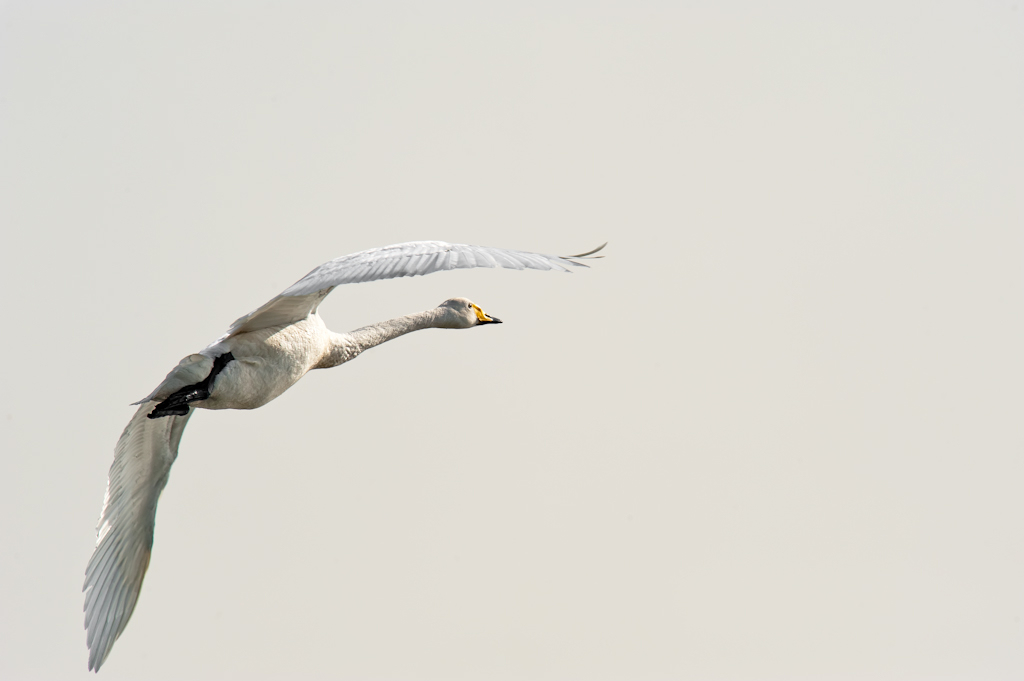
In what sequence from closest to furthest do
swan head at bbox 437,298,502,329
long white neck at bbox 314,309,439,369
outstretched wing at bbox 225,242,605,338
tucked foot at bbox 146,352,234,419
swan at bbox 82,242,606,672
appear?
outstretched wing at bbox 225,242,605,338
swan at bbox 82,242,606,672
tucked foot at bbox 146,352,234,419
long white neck at bbox 314,309,439,369
swan head at bbox 437,298,502,329

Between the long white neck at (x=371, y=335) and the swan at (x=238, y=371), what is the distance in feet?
0.04

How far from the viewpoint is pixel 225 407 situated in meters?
10.2

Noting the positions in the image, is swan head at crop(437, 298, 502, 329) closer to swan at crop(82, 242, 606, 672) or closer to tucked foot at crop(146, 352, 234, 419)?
swan at crop(82, 242, 606, 672)

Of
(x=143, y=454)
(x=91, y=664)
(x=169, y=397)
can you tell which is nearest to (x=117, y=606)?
(x=91, y=664)

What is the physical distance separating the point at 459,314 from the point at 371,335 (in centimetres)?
123

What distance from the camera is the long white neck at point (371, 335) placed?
1082 centimetres

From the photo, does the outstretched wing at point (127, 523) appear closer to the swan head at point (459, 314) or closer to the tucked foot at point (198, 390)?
the tucked foot at point (198, 390)

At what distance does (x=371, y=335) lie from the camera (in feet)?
37.0

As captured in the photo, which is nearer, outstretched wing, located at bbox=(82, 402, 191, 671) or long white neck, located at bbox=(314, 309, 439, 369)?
long white neck, located at bbox=(314, 309, 439, 369)

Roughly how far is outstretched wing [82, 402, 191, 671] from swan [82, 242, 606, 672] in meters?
0.01

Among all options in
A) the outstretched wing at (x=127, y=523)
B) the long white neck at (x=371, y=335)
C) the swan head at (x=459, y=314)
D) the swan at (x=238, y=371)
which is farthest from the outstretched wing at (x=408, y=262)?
the outstretched wing at (x=127, y=523)

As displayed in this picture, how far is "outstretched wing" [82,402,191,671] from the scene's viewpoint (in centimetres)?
1142

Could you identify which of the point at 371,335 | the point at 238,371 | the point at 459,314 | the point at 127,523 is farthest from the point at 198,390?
the point at 459,314

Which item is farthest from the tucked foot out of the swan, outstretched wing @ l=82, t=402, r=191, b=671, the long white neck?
outstretched wing @ l=82, t=402, r=191, b=671
